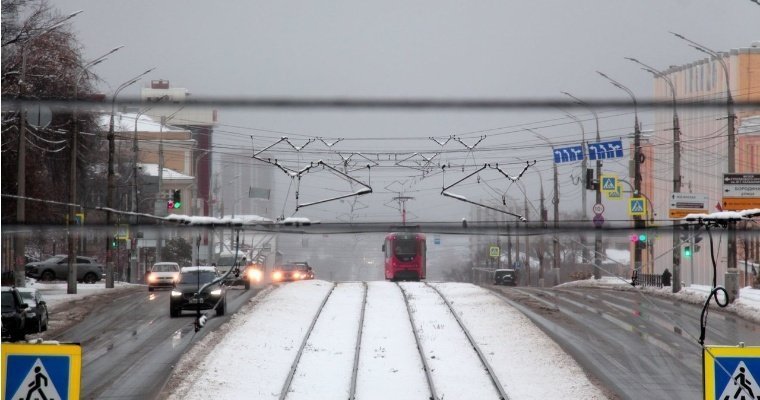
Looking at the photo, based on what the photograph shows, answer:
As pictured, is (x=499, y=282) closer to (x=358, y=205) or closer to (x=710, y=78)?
(x=710, y=78)

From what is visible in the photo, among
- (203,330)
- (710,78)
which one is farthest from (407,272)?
(203,330)

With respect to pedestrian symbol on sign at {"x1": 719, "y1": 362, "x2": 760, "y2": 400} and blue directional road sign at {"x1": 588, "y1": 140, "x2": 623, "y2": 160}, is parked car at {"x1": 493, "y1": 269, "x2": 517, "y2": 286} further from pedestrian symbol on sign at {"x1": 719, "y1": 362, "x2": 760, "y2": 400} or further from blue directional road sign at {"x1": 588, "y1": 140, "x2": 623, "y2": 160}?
pedestrian symbol on sign at {"x1": 719, "y1": 362, "x2": 760, "y2": 400}

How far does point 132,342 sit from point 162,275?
949 inches

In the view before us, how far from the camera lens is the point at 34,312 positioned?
34125mm

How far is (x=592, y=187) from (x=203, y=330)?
20.6m

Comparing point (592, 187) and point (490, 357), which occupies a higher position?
point (592, 187)

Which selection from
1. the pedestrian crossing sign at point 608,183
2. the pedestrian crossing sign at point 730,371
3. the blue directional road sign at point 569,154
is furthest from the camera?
the pedestrian crossing sign at point 608,183

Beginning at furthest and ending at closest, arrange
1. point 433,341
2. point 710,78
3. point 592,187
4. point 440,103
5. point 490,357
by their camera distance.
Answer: point 710,78, point 592,187, point 433,341, point 490,357, point 440,103

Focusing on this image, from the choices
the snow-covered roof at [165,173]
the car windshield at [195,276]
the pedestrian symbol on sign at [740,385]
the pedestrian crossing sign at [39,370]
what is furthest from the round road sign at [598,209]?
the pedestrian crossing sign at [39,370]

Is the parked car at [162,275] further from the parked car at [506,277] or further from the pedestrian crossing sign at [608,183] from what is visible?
the parked car at [506,277]

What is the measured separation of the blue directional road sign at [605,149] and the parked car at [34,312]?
2824cm

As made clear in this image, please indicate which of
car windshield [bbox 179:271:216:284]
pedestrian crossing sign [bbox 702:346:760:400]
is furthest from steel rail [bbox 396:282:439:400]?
pedestrian crossing sign [bbox 702:346:760:400]

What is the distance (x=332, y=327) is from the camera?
1534 inches

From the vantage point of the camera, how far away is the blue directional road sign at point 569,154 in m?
55.5
